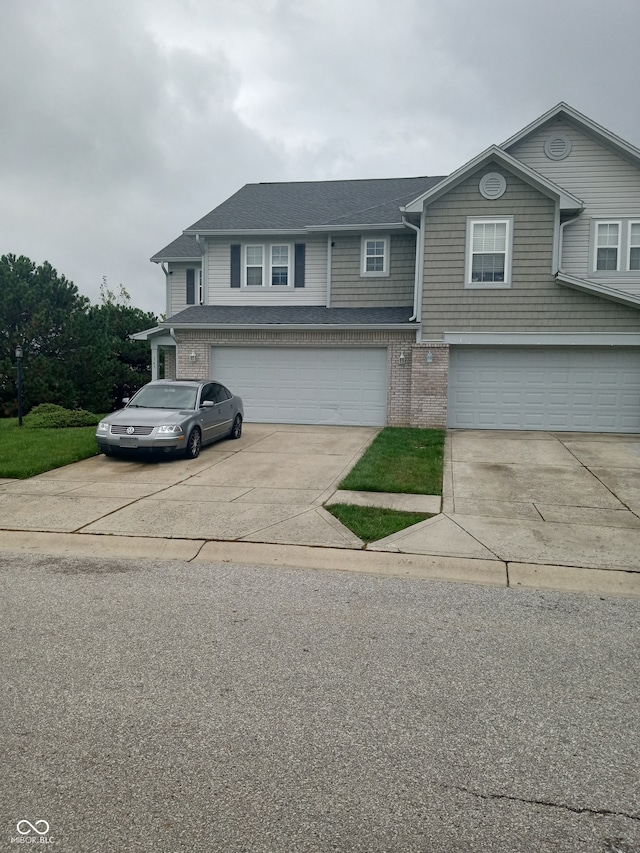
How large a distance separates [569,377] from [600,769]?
14872mm

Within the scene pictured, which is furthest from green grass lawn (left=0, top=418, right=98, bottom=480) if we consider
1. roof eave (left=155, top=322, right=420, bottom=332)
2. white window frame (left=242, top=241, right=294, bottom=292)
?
white window frame (left=242, top=241, right=294, bottom=292)

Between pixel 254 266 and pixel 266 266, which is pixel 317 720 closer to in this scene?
pixel 266 266

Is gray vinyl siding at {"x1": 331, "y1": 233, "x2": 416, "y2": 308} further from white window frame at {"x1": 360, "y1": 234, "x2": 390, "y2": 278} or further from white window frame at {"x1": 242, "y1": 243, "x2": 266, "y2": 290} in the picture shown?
white window frame at {"x1": 242, "y1": 243, "x2": 266, "y2": 290}

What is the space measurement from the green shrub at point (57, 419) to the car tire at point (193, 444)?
22.3 feet

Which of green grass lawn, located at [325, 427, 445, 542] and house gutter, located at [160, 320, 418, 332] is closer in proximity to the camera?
green grass lawn, located at [325, 427, 445, 542]

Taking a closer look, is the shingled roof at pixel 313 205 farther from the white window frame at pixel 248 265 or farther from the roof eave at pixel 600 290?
the roof eave at pixel 600 290

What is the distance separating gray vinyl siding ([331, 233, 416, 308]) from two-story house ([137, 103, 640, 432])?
4 cm

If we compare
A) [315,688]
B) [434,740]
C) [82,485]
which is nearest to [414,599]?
[315,688]

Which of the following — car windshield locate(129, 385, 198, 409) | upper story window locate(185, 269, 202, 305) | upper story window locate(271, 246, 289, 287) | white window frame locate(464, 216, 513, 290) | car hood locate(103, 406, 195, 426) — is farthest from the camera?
upper story window locate(185, 269, 202, 305)

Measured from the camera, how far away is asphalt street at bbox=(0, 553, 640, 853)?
263 cm

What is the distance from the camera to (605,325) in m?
16.0

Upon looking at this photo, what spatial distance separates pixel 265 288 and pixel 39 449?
9679mm

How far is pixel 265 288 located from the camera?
20016mm

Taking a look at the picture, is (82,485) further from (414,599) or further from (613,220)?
(613,220)
